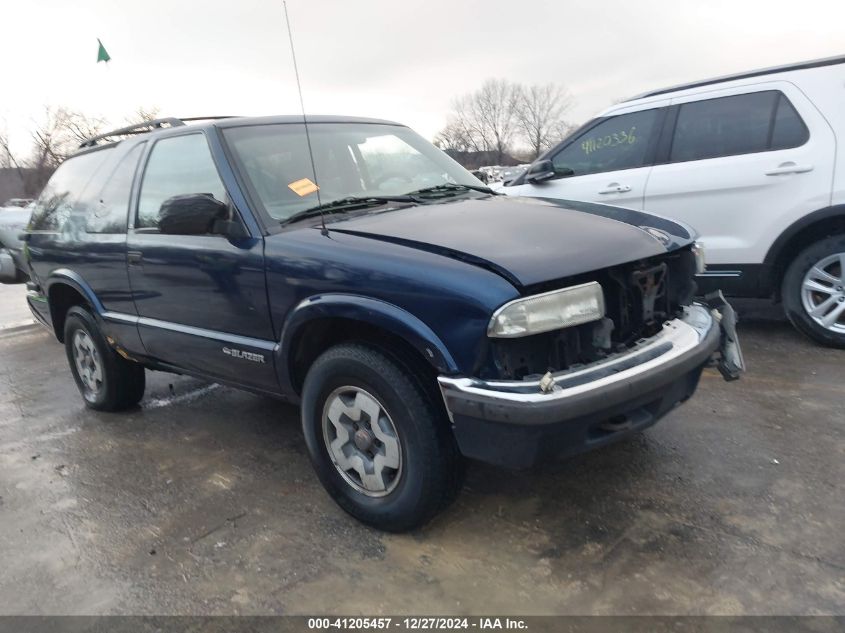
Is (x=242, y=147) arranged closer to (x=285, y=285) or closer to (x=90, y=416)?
(x=285, y=285)

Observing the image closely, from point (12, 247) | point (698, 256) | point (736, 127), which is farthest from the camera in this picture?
point (12, 247)

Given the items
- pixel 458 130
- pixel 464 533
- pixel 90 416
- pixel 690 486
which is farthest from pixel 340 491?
pixel 458 130

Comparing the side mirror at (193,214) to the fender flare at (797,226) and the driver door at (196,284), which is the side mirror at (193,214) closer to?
the driver door at (196,284)

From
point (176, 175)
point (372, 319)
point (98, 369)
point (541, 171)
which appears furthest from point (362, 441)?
point (541, 171)

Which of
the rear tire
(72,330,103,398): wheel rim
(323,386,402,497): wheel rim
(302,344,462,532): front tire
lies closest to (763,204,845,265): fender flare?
(302,344,462,532): front tire

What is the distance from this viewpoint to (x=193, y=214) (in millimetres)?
3107

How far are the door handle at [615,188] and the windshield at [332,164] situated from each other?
76.3 inches

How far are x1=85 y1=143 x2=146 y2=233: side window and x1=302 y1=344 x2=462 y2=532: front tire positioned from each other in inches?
78.5

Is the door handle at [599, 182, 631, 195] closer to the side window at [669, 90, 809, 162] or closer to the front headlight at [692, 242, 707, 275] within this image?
the side window at [669, 90, 809, 162]

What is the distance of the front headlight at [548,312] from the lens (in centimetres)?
231

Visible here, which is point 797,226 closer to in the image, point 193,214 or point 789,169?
point 789,169

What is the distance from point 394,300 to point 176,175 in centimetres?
188

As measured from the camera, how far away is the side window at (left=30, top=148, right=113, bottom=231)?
15.0 feet

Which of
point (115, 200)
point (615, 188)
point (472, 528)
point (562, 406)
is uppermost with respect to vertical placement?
point (115, 200)
